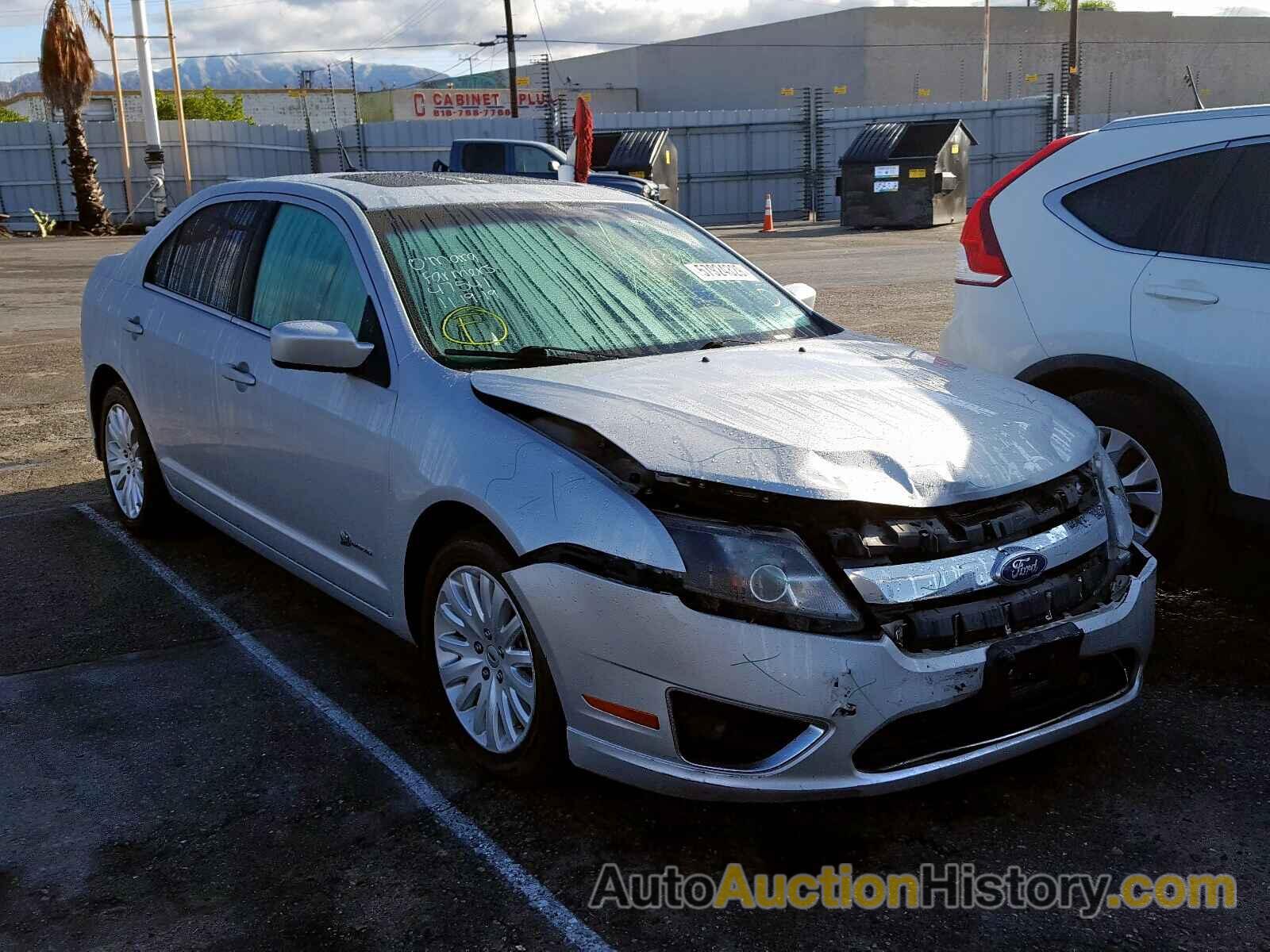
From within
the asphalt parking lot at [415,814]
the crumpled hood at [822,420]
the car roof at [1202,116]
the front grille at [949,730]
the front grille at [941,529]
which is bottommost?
the asphalt parking lot at [415,814]

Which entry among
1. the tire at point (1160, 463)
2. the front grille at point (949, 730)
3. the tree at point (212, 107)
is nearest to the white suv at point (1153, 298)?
the tire at point (1160, 463)

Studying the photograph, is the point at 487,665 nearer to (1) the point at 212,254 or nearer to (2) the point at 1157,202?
(1) the point at 212,254

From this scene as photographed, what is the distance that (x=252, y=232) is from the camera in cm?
464

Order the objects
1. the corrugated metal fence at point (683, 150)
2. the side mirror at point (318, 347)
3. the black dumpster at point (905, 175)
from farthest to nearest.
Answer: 1. the corrugated metal fence at point (683, 150)
2. the black dumpster at point (905, 175)
3. the side mirror at point (318, 347)

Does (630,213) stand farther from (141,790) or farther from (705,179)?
(705,179)

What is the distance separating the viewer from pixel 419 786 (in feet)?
11.0

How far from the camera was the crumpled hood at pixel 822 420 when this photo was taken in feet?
9.57

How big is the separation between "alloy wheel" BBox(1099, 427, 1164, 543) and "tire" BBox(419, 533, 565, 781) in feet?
8.24

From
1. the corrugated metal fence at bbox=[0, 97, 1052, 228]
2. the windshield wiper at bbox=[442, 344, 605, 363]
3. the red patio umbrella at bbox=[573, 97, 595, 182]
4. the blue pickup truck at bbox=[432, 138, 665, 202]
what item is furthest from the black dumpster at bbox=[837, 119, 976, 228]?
the windshield wiper at bbox=[442, 344, 605, 363]

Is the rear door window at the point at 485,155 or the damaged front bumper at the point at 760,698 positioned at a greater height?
the rear door window at the point at 485,155

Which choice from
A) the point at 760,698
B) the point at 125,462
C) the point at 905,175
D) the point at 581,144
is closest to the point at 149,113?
the point at 905,175

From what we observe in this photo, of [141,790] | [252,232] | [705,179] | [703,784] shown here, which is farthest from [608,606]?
[705,179]

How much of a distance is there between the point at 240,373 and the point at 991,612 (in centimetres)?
274

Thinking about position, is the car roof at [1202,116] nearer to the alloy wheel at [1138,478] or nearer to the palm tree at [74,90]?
the alloy wheel at [1138,478]
